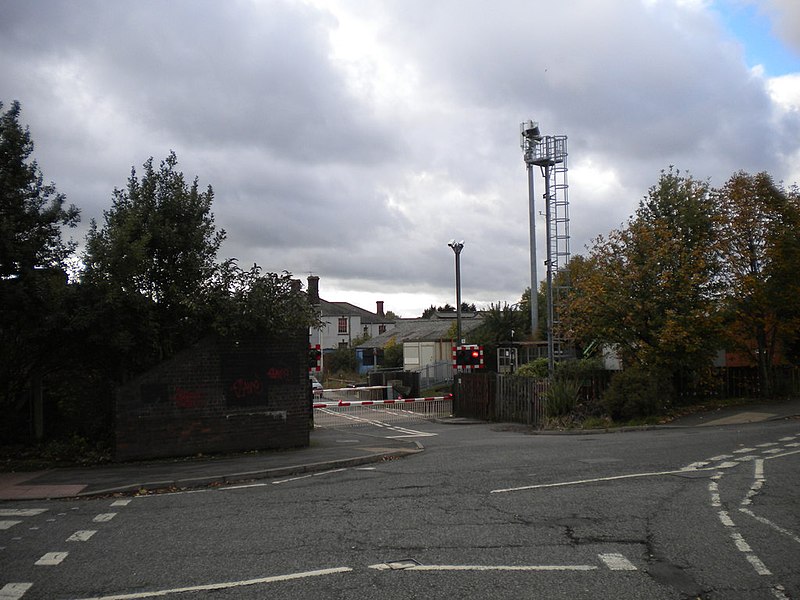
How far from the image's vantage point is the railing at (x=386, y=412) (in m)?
27.6

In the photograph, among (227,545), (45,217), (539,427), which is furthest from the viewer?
(539,427)

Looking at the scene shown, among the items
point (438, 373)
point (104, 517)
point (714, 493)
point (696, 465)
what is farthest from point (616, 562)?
point (438, 373)

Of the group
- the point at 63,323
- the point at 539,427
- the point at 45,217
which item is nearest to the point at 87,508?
the point at 63,323

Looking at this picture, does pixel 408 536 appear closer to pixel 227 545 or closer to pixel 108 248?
pixel 227 545

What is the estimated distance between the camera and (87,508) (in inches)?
387

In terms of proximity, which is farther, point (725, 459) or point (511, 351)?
point (511, 351)

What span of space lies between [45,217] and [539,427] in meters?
15.2

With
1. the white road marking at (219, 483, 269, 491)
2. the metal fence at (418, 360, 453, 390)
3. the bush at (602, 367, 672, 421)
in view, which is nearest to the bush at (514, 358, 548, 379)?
the bush at (602, 367, 672, 421)

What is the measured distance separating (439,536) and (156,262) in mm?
10204

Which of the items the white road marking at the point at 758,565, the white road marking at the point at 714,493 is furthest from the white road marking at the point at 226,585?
the white road marking at the point at 714,493

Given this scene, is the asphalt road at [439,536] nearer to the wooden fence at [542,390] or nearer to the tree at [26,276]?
the tree at [26,276]

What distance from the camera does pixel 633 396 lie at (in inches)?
822

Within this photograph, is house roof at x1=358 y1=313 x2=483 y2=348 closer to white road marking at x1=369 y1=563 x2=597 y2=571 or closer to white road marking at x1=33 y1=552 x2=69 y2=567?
white road marking at x1=33 y1=552 x2=69 y2=567

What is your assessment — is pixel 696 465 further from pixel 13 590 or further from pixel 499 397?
pixel 499 397
